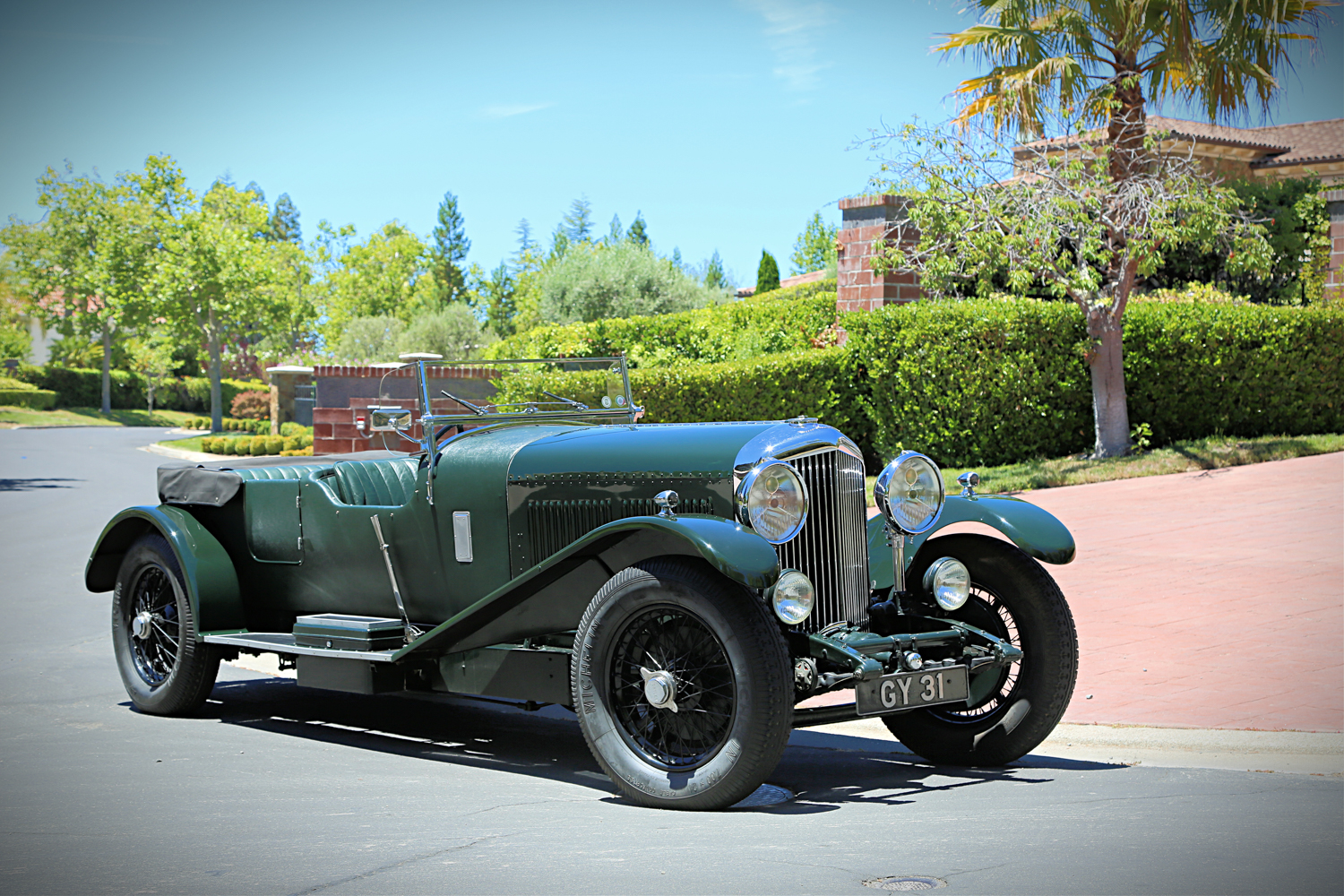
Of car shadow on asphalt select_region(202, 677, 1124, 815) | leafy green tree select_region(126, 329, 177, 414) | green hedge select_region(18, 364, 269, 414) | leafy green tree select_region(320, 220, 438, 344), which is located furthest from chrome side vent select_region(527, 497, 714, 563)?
leafy green tree select_region(320, 220, 438, 344)

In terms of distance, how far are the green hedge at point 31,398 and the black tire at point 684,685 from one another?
50561mm

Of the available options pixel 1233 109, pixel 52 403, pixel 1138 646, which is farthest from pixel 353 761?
pixel 52 403

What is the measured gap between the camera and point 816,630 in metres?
4.59

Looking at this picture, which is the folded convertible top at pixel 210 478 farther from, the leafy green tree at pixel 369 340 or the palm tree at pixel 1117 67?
the leafy green tree at pixel 369 340

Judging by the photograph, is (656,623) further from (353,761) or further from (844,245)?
(844,245)

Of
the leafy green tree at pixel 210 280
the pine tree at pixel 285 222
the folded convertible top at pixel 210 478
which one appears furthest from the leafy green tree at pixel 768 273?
the pine tree at pixel 285 222

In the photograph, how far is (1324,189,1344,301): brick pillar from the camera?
15802mm

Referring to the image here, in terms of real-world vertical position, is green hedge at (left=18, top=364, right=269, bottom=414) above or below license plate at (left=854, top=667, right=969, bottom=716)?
above

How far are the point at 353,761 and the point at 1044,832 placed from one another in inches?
111

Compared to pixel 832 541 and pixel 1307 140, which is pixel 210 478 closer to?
pixel 832 541

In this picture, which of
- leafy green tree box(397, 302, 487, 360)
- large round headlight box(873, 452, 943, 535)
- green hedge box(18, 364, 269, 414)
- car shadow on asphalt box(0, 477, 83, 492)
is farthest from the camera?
green hedge box(18, 364, 269, 414)

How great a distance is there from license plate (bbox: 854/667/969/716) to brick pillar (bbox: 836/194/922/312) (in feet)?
36.7

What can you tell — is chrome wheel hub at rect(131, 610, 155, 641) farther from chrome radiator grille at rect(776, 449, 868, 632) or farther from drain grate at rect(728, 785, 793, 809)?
chrome radiator grille at rect(776, 449, 868, 632)

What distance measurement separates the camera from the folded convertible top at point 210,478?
6273 millimetres
